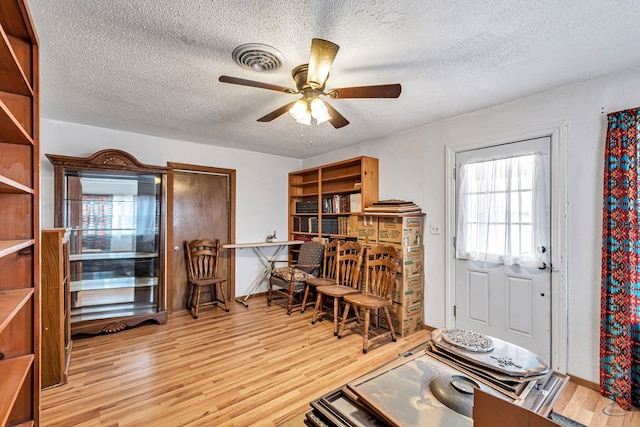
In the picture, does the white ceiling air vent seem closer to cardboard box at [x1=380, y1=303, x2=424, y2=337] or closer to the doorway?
the doorway

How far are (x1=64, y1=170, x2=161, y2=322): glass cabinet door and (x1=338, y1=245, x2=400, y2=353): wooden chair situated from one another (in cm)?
241

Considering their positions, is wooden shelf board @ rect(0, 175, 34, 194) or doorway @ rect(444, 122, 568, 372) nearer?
wooden shelf board @ rect(0, 175, 34, 194)

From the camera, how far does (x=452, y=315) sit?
3078 mm

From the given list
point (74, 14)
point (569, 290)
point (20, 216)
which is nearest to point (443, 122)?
point (569, 290)

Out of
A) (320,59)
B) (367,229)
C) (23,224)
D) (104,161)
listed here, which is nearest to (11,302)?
(23,224)

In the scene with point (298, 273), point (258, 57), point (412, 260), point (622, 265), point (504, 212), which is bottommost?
point (298, 273)

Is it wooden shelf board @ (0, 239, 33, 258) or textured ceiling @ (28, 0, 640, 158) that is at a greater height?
textured ceiling @ (28, 0, 640, 158)

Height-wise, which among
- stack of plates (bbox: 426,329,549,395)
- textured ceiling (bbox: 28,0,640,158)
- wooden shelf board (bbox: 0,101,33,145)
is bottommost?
stack of plates (bbox: 426,329,549,395)

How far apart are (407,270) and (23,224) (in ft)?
10.0

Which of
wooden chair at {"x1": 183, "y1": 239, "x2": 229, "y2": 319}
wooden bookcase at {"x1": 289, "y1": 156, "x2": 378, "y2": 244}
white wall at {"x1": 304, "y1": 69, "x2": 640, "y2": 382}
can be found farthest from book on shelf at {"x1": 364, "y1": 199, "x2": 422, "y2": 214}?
wooden chair at {"x1": 183, "y1": 239, "x2": 229, "y2": 319}

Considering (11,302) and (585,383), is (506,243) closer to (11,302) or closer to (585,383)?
(585,383)

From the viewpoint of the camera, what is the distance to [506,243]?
269 centimetres

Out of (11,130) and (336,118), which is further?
(336,118)

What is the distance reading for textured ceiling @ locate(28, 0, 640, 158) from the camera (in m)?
1.49
